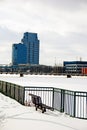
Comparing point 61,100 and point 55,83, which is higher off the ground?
point 61,100

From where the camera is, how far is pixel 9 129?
9.72 m

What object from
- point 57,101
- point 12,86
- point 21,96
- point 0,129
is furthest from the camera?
point 12,86

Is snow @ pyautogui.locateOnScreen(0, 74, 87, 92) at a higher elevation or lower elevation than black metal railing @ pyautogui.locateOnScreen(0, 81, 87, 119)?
lower

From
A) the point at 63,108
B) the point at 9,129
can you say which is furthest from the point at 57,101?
the point at 9,129

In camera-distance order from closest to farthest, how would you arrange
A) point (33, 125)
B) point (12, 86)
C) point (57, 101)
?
point (33, 125) → point (57, 101) → point (12, 86)

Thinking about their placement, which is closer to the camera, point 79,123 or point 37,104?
point 79,123

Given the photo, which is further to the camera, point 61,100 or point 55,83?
point 55,83

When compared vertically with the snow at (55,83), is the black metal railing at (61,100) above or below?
above

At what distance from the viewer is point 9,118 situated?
A: 39.0ft

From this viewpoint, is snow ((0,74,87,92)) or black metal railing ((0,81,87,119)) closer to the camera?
black metal railing ((0,81,87,119))

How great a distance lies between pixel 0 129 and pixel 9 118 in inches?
96.0

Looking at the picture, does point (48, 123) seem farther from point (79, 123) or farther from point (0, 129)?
point (0, 129)

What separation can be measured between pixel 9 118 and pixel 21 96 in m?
7.34

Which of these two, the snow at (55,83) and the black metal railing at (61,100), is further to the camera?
the snow at (55,83)
